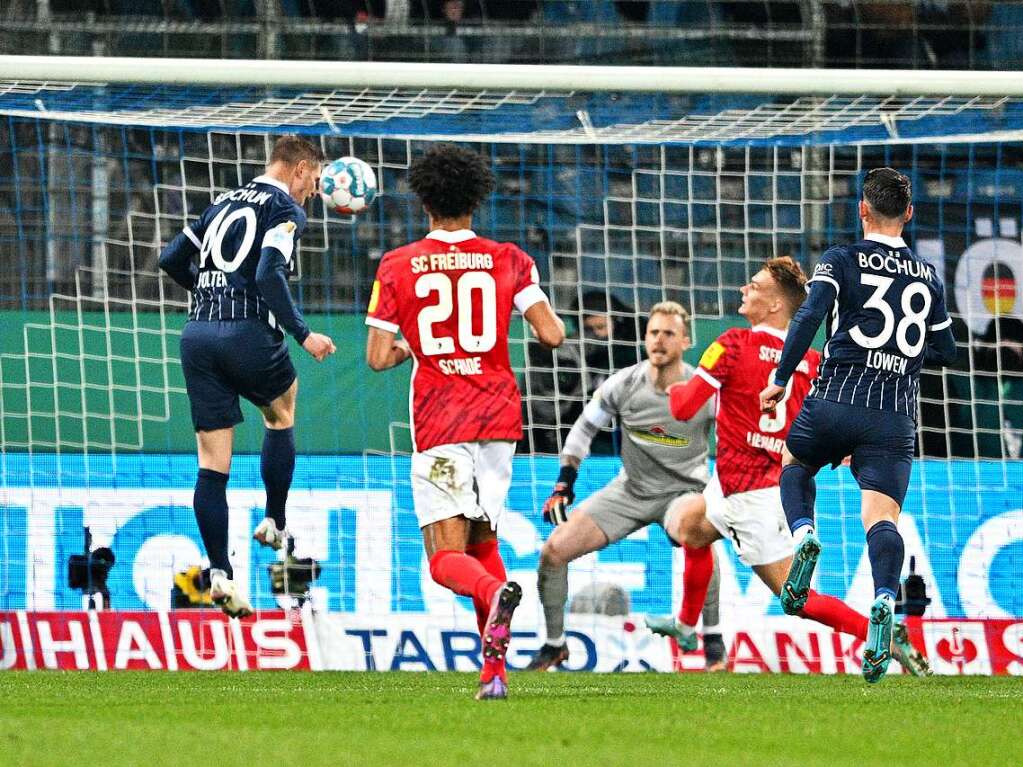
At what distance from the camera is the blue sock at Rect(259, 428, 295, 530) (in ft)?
27.1

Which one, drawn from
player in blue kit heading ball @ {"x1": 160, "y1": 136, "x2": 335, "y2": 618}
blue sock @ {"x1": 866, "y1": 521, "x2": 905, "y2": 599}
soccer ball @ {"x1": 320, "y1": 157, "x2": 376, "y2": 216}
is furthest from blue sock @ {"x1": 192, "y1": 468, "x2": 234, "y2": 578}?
blue sock @ {"x1": 866, "y1": 521, "x2": 905, "y2": 599}

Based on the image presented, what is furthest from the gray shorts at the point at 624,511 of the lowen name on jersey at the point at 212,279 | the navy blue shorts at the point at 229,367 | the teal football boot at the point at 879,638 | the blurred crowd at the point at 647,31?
the blurred crowd at the point at 647,31

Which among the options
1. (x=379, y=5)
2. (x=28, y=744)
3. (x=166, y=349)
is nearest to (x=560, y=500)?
(x=166, y=349)

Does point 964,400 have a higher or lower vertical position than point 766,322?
lower

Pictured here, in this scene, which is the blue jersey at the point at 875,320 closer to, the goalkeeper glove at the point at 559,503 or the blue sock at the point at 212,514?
the goalkeeper glove at the point at 559,503

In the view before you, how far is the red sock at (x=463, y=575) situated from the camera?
627cm

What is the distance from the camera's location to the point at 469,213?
266 inches

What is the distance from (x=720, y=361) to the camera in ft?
27.4

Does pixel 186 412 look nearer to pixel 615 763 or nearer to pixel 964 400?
pixel 964 400

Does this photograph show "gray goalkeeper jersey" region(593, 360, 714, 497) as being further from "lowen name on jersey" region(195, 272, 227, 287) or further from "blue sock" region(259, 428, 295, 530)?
"lowen name on jersey" region(195, 272, 227, 287)

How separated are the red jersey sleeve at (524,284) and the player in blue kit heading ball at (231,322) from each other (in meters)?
1.38

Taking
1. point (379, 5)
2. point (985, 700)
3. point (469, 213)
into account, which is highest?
point (379, 5)

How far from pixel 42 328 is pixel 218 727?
533cm

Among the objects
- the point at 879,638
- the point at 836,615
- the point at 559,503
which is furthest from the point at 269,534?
the point at 879,638
